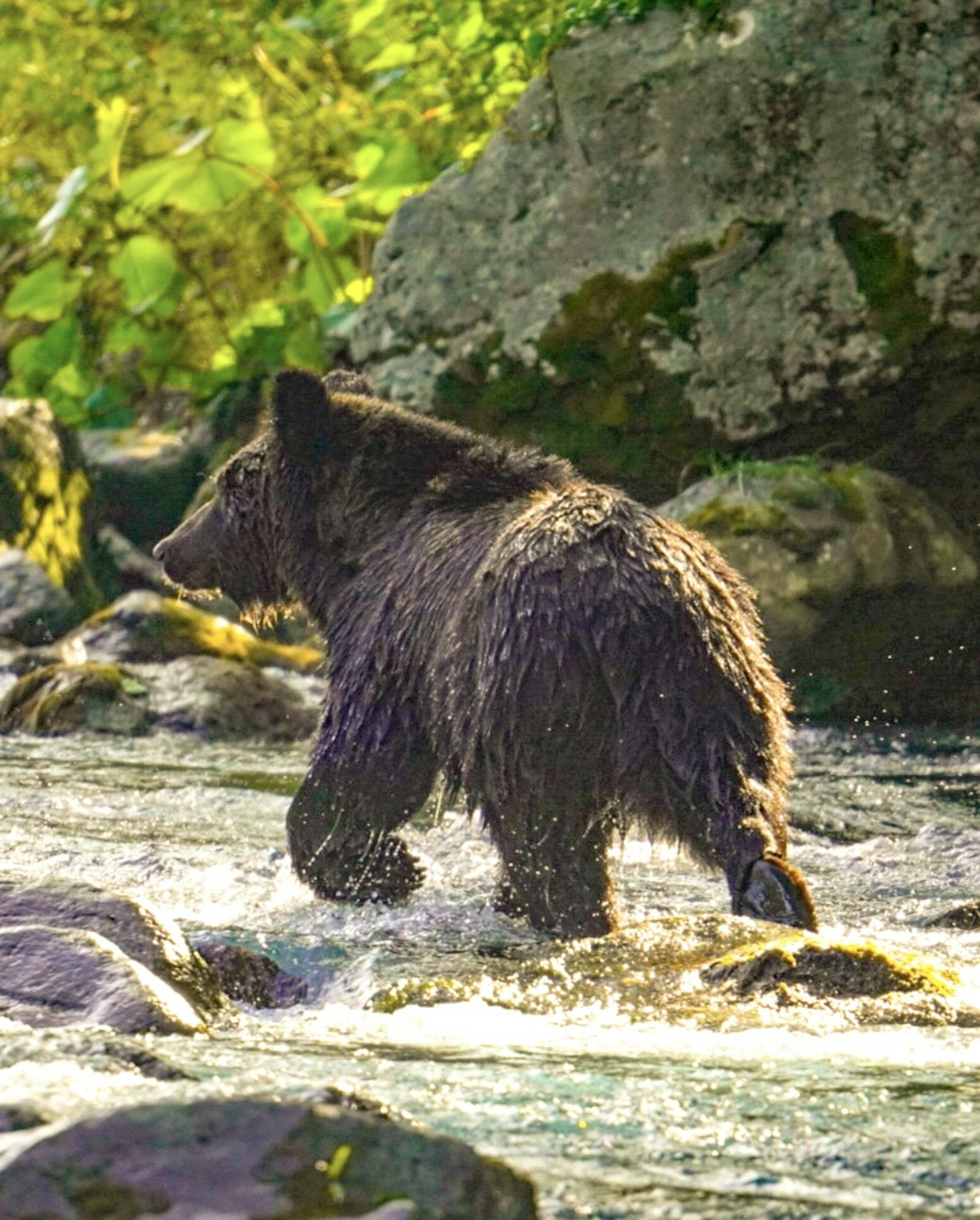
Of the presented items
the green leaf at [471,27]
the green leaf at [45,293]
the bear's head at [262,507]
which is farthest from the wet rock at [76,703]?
the green leaf at [471,27]

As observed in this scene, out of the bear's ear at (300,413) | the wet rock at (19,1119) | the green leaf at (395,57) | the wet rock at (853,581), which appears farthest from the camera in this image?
the green leaf at (395,57)

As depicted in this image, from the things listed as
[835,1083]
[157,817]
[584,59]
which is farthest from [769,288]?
[835,1083]

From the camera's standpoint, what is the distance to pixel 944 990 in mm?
4074

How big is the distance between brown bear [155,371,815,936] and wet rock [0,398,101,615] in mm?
5781

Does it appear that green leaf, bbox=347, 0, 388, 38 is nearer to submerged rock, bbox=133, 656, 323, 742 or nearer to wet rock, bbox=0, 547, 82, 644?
wet rock, bbox=0, 547, 82, 644

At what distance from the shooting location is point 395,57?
11.6 meters

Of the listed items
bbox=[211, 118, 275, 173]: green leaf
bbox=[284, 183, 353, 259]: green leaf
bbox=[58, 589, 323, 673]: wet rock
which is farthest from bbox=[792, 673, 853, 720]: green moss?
bbox=[284, 183, 353, 259]: green leaf

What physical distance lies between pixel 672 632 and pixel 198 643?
579 cm

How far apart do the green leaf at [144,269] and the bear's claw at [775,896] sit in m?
9.20

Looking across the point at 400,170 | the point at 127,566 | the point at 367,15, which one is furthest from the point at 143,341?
the point at 367,15

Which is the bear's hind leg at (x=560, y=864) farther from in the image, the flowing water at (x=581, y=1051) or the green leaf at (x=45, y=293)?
the green leaf at (x=45, y=293)

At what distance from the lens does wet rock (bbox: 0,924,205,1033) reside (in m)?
3.73

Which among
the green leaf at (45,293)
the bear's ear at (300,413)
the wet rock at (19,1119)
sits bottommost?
the wet rock at (19,1119)

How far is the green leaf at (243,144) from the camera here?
12.0 metres
